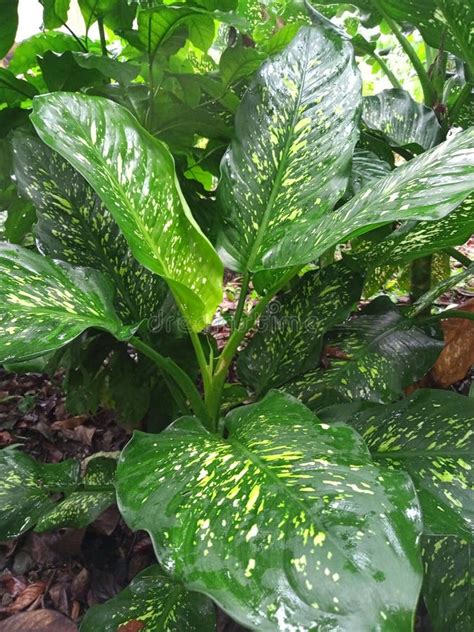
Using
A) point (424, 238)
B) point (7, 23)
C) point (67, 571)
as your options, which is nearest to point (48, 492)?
point (67, 571)

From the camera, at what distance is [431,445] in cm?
66

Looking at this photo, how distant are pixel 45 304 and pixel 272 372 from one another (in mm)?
438

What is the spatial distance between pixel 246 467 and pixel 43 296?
31cm

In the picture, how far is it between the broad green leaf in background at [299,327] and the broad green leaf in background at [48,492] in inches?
12.3

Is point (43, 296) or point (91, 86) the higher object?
point (91, 86)

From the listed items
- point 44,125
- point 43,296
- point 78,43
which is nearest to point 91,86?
point 78,43

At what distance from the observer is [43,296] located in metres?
0.61

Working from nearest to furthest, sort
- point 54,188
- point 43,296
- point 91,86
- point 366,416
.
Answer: point 43,296 < point 366,416 < point 54,188 < point 91,86

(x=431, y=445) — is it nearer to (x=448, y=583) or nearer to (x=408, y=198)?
(x=448, y=583)

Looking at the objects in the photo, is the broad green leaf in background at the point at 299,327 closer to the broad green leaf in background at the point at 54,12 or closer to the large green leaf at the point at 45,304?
the large green leaf at the point at 45,304

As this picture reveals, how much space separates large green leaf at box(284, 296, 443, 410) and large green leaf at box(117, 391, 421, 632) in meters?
0.28

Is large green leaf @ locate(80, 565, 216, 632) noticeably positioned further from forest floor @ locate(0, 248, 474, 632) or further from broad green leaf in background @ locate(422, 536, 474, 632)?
broad green leaf in background @ locate(422, 536, 474, 632)

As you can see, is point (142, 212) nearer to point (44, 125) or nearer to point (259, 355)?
point (44, 125)

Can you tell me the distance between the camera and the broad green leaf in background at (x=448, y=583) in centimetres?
68
